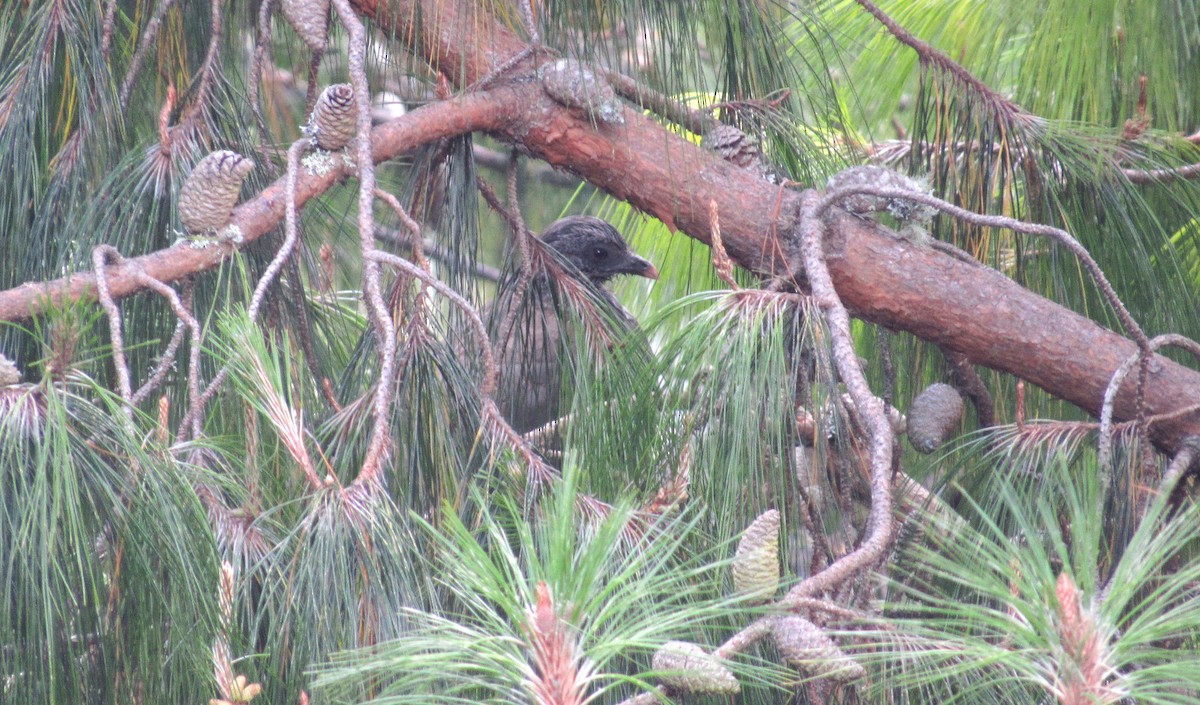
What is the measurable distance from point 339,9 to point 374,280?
0.41 metres

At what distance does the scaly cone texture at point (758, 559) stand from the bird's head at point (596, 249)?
2.22 meters

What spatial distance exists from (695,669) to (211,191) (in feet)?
2.78

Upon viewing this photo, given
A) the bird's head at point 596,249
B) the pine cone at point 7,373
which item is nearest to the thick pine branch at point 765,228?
the pine cone at point 7,373

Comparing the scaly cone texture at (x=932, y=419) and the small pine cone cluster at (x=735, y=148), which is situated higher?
the small pine cone cluster at (x=735, y=148)

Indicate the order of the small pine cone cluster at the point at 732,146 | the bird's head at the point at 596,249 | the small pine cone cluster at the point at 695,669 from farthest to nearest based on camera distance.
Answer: the bird's head at the point at 596,249, the small pine cone cluster at the point at 732,146, the small pine cone cluster at the point at 695,669

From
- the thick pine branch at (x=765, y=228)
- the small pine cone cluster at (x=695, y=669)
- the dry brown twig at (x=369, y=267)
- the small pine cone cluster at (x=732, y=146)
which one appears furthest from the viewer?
the small pine cone cluster at (x=732, y=146)

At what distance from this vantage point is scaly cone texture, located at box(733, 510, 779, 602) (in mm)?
957

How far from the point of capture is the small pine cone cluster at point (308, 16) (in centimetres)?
149

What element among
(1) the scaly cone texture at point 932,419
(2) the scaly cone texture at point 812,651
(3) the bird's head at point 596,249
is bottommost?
(1) the scaly cone texture at point 932,419

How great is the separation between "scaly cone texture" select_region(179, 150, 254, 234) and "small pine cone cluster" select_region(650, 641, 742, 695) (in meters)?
0.81

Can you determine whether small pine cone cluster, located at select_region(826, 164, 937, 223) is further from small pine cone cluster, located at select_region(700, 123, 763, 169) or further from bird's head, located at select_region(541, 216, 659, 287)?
bird's head, located at select_region(541, 216, 659, 287)

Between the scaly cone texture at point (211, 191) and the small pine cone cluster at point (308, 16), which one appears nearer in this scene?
the scaly cone texture at point (211, 191)

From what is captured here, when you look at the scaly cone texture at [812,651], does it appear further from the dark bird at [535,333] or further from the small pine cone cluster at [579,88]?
the small pine cone cluster at [579,88]

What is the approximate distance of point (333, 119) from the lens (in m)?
1.45
